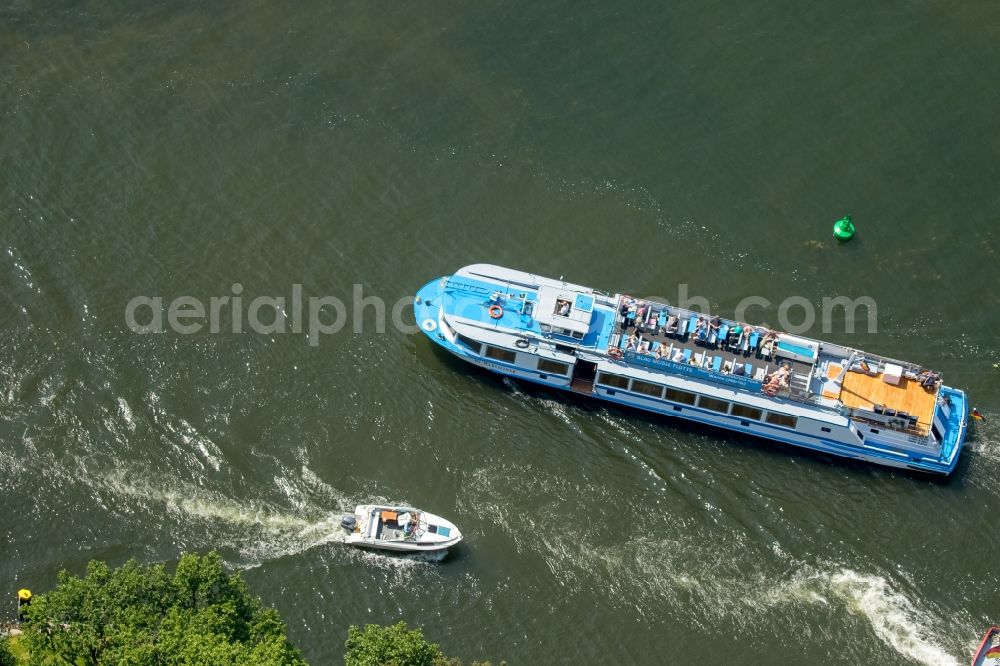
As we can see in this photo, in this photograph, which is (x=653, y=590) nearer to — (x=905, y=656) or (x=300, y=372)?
(x=905, y=656)

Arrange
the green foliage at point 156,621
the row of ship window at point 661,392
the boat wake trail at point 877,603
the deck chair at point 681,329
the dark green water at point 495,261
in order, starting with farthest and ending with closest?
the deck chair at point 681,329, the row of ship window at point 661,392, the dark green water at point 495,261, the boat wake trail at point 877,603, the green foliage at point 156,621

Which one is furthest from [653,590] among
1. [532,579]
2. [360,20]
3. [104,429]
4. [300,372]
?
[360,20]

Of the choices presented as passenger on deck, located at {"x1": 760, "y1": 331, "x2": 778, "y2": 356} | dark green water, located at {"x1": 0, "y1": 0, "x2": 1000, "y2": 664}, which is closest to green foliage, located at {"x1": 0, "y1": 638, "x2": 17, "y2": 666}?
dark green water, located at {"x1": 0, "y1": 0, "x2": 1000, "y2": 664}

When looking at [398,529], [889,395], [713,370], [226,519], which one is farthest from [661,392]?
[226,519]

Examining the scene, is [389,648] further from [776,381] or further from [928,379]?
[928,379]

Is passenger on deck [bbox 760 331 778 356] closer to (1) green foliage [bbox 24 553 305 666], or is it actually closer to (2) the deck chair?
(2) the deck chair

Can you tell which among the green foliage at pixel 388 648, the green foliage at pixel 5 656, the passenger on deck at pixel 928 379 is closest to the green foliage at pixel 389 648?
the green foliage at pixel 388 648

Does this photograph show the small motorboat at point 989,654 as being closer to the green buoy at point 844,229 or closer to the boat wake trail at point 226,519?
the green buoy at point 844,229
